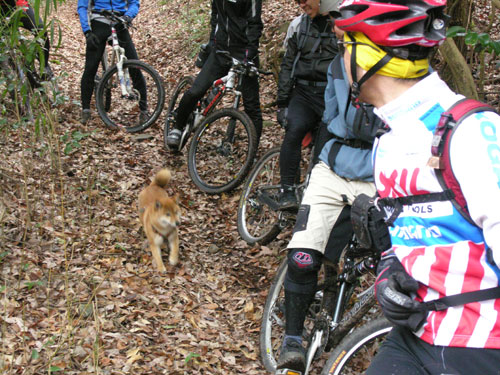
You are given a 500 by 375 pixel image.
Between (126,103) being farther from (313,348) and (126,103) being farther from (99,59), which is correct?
(313,348)

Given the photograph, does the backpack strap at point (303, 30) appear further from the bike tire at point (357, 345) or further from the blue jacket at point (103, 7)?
the blue jacket at point (103, 7)

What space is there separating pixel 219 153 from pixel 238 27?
1.85 m

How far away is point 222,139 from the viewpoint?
22.8 ft

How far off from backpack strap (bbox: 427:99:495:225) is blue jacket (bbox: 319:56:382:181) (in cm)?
185

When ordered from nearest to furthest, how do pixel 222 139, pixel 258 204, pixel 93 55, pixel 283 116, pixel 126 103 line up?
pixel 283 116, pixel 258 204, pixel 222 139, pixel 93 55, pixel 126 103

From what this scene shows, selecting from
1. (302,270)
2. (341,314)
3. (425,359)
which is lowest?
(341,314)

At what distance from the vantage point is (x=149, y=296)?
15.8ft

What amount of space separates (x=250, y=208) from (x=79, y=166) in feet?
8.88

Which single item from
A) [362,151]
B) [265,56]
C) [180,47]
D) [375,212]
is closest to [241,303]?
[362,151]

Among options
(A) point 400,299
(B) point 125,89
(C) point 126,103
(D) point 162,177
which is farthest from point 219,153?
(A) point 400,299

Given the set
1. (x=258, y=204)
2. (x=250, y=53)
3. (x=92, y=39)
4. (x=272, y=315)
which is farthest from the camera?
(x=92, y=39)

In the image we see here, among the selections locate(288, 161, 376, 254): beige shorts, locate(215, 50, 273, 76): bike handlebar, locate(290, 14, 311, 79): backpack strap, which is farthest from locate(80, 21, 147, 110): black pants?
locate(288, 161, 376, 254): beige shorts

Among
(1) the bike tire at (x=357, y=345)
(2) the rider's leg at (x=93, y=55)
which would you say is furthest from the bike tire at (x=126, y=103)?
(1) the bike tire at (x=357, y=345)

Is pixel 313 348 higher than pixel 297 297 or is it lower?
lower
